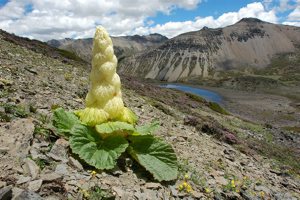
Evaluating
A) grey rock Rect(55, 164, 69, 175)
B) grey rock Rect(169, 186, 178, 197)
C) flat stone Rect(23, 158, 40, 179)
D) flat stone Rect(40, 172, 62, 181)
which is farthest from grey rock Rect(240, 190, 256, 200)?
flat stone Rect(23, 158, 40, 179)

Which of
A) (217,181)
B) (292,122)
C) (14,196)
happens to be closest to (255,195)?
(217,181)

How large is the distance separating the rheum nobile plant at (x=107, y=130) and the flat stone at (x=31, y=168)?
1.11 meters

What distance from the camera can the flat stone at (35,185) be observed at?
7444 millimetres

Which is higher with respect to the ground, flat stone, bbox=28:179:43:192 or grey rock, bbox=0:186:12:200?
Answer: grey rock, bbox=0:186:12:200

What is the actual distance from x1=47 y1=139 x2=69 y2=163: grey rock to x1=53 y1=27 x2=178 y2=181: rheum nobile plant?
308mm

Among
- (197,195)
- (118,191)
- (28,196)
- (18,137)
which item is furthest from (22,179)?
(197,195)

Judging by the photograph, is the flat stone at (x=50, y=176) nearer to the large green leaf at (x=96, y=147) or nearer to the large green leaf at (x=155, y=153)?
the large green leaf at (x=96, y=147)

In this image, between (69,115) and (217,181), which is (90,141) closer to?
(69,115)

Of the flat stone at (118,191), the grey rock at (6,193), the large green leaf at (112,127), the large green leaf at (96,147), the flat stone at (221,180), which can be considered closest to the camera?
the grey rock at (6,193)

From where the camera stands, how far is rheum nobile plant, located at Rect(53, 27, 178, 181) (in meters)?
9.45

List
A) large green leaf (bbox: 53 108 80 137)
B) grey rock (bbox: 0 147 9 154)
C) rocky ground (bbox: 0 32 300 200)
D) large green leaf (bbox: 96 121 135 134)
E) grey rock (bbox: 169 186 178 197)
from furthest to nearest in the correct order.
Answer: large green leaf (bbox: 53 108 80 137) < grey rock (bbox: 169 186 178 197) < large green leaf (bbox: 96 121 135 134) < grey rock (bbox: 0 147 9 154) < rocky ground (bbox: 0 32 300 200)

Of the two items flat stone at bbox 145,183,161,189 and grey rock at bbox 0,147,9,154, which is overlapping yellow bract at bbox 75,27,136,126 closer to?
flat stone at bbox 145,183,161,189

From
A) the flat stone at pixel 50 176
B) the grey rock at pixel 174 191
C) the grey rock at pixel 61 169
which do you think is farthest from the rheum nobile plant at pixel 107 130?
the flat stone at pixel 50 176

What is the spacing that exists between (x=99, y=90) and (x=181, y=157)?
15.0 feet
